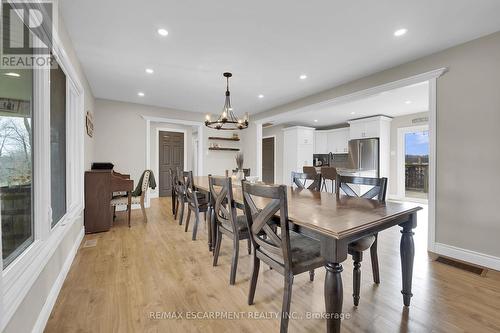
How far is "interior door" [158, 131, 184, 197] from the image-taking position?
667cm

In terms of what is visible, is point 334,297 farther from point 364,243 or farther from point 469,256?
point 469,256

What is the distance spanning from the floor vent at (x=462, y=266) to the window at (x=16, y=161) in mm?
3628

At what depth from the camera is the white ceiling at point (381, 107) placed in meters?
4.07

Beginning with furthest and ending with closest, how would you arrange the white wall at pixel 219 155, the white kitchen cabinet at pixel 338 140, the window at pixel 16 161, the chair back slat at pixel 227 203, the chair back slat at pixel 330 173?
the white kitchen cabinet at pixel 338 140, the white wall at pixel 219 155, the chair back slat at pixel 330 173, the chair back slat at pixel 227 203, the window at pixel 16 161

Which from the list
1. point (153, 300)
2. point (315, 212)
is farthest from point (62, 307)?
point (315, 212)

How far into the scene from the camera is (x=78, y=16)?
204 cm

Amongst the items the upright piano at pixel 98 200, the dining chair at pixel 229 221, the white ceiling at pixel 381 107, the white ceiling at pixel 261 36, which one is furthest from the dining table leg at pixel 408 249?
the upright piano at pixel 98 200

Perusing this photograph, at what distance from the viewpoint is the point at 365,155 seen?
6.04 m

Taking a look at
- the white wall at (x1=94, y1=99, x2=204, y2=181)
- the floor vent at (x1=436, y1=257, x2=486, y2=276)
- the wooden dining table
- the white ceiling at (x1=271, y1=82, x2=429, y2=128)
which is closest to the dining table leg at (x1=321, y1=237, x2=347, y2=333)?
the wooden dining table

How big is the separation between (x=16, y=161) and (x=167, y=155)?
5571 millimetres

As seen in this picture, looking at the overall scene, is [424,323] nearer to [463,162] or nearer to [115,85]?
[463,162]

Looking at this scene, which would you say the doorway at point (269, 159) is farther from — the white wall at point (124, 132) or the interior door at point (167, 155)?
the white wall at point (124, 132)

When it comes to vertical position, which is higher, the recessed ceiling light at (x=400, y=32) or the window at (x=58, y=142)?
the recessed ceiling light at (x=400, y=32)

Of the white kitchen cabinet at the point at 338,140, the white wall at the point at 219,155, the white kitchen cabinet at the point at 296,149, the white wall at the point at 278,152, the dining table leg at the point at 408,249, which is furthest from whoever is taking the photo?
the white wall at the point at 278,152
